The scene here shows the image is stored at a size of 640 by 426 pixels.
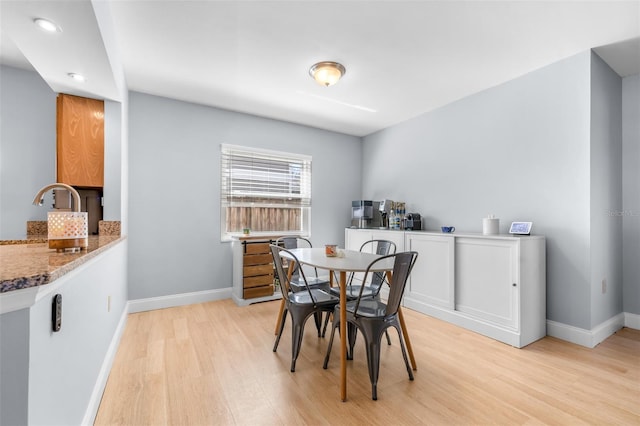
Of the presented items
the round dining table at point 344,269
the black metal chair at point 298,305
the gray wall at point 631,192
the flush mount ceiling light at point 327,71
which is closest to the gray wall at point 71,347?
the black metal chair at point 298,305

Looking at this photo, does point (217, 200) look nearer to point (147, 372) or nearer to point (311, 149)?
point (311, 149)

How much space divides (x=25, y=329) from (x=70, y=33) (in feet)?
5.76

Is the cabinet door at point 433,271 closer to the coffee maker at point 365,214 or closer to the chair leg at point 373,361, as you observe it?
the coffee maker at point 365,214

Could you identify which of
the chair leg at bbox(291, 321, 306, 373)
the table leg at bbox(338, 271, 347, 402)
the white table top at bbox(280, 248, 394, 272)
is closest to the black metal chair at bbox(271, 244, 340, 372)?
the chair leg at bbox(291, 321, 306, 373)

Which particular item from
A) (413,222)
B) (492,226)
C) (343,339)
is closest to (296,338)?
(343,339)

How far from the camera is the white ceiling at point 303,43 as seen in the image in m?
1.99

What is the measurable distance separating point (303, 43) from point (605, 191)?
3.27 meters

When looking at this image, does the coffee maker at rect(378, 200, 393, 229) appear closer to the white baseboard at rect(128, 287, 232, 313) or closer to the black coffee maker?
the black coffee maker

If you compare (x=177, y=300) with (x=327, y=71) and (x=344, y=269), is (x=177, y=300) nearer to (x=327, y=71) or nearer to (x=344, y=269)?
(x=344, y=269)

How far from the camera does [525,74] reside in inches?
122

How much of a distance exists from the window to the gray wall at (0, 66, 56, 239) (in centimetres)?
182

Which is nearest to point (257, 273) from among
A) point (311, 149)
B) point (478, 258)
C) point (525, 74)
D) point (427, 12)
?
point (311, 149)

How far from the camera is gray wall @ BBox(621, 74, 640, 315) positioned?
298 centimetres

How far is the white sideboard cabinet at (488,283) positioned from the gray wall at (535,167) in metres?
0.25
